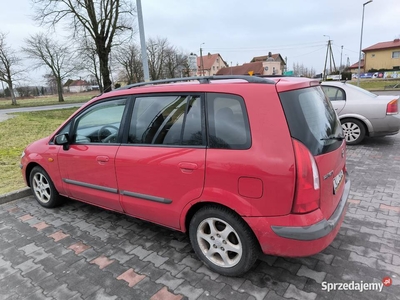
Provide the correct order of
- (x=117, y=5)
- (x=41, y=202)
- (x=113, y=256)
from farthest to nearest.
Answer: (x=117, y=5) → (x=41, y=202) → (x=113, y=256)

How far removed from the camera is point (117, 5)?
19.6 m

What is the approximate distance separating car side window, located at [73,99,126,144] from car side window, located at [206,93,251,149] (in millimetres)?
1175

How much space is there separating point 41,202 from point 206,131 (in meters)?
3.15

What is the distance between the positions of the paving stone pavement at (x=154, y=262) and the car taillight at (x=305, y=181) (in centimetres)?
76

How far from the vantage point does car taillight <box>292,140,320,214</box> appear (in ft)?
6.59

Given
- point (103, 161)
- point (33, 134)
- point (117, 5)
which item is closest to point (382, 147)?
point (103, 161)

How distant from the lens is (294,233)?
6.81ft

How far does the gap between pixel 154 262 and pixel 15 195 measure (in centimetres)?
311

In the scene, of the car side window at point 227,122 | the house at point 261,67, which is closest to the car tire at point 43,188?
the car side window at point 227,122

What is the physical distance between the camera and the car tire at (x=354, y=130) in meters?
6.87

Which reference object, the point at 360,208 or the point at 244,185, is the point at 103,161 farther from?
the point at 360,208

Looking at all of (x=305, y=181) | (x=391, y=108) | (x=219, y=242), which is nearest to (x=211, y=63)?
(x=391, y=108)

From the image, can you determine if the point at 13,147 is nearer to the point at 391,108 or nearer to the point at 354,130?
the point at 354,130

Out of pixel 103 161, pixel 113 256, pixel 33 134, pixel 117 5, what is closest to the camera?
pixel 113 256
